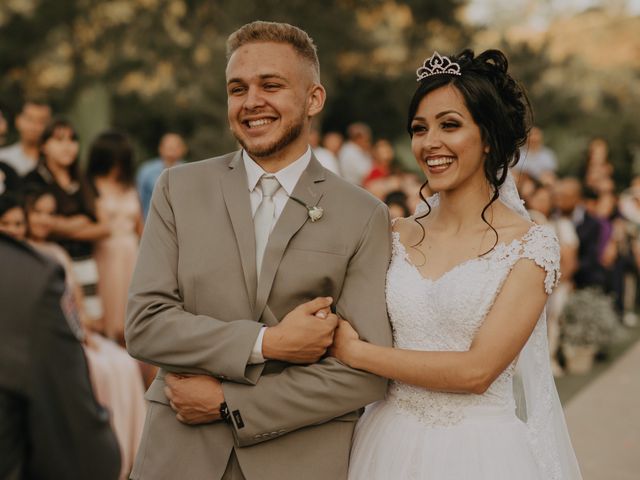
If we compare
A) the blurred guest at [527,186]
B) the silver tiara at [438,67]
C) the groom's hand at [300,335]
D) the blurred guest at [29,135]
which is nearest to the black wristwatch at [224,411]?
the groom's hand at [300,335]

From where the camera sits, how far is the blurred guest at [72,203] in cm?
553

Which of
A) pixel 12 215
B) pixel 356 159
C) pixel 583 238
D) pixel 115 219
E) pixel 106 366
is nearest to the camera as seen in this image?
pixel 12 215

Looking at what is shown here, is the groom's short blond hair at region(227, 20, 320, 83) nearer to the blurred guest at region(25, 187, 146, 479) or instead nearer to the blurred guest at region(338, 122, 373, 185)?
the blurred guest at region(25, 187, 146, 479)

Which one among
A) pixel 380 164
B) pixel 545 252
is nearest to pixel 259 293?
pixel 545 252

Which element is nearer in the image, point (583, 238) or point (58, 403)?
point (58, 403)

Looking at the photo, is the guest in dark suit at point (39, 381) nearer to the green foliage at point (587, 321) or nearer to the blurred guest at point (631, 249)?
the green foliage at point (587, 321)

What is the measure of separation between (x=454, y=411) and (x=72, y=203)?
11.6 ft

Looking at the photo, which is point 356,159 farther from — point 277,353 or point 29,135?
point 277,353

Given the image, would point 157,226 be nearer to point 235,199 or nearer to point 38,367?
point 235,199

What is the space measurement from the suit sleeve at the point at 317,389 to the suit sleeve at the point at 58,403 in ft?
2.71

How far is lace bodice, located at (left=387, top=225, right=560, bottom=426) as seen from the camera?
9.57 feet

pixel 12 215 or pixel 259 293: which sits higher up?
pixel 12 215

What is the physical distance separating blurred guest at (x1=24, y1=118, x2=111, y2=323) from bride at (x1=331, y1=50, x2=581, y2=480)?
120 inches

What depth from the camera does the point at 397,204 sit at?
6410mm
